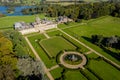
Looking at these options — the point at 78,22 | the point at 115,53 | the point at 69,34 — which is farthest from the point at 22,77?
the point at 78,22

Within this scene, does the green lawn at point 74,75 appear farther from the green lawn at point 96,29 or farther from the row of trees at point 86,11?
the row of trees at point 86,11

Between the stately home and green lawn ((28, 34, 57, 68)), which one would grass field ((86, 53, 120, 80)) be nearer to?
green lawn ((28, 34, 57, 68))

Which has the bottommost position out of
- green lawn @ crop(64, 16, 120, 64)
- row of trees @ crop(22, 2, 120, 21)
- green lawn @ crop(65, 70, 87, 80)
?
green lawn @ crop(65, 70, 87, 80)

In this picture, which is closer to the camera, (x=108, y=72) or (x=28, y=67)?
(x=28, y=67)

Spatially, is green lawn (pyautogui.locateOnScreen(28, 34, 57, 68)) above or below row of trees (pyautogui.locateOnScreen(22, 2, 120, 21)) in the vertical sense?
below

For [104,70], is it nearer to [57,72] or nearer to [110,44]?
[57,72]

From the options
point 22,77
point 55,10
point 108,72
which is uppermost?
point 55,10

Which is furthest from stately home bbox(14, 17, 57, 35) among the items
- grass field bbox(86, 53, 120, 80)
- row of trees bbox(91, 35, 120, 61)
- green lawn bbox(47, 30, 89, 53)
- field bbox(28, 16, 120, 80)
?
→ grass field bbox(86, 53, 120, 80)

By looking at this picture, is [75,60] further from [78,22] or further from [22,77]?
[78,22]

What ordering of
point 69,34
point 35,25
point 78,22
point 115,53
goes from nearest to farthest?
1. point 115,53
2. point 69,34
3. point 35,25
4. point 78,22
